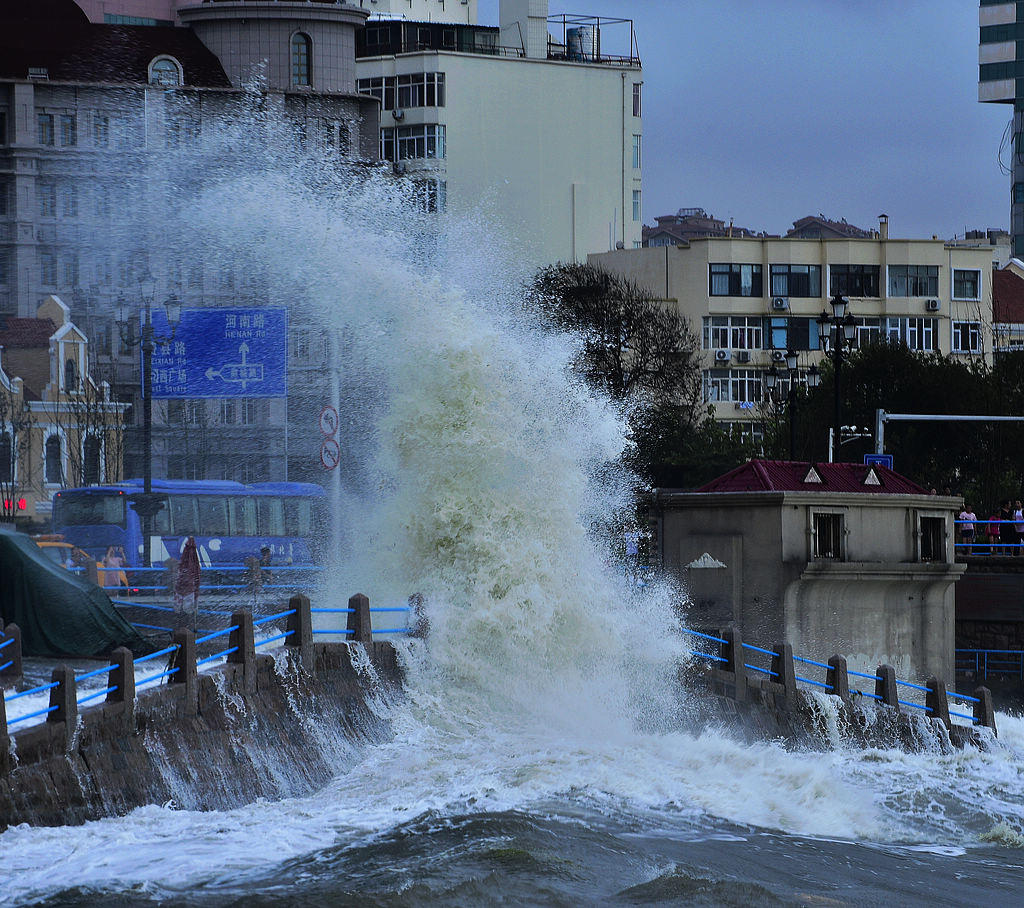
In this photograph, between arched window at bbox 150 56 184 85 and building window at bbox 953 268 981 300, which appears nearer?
arched window at bbox 150 56 184 85

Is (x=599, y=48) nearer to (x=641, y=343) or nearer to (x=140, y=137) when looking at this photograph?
(x=641, y=343)

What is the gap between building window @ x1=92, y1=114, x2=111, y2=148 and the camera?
53.8 meters

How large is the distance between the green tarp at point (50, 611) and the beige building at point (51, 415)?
1285 inches

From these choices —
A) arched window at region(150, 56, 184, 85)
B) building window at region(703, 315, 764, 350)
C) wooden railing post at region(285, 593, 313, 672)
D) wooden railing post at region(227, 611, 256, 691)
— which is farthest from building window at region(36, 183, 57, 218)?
wooden railing post at region(227, 611, 256, 691)

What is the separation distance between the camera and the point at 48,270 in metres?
56.2

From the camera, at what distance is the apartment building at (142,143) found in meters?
47.7

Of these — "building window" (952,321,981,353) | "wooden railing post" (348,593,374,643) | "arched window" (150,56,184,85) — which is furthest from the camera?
"building window" (952,321,981,353)

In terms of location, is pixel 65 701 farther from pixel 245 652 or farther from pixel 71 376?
pixel 71 376

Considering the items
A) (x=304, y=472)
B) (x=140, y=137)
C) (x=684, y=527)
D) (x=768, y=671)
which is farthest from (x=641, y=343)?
(x=768, y=671)

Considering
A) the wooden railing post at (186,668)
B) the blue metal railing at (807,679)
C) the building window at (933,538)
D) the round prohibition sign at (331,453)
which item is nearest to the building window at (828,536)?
the blue metal railing at (807,679)

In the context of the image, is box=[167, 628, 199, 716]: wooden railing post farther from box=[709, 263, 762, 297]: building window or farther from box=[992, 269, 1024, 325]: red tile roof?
box=[992, 269, 1024, 325]: red tile roof

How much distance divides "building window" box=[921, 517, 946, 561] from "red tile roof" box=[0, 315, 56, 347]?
32152mm

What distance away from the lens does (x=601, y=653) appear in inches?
905

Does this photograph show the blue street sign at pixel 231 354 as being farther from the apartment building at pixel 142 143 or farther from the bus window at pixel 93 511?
the bus window at pixel 93 511
